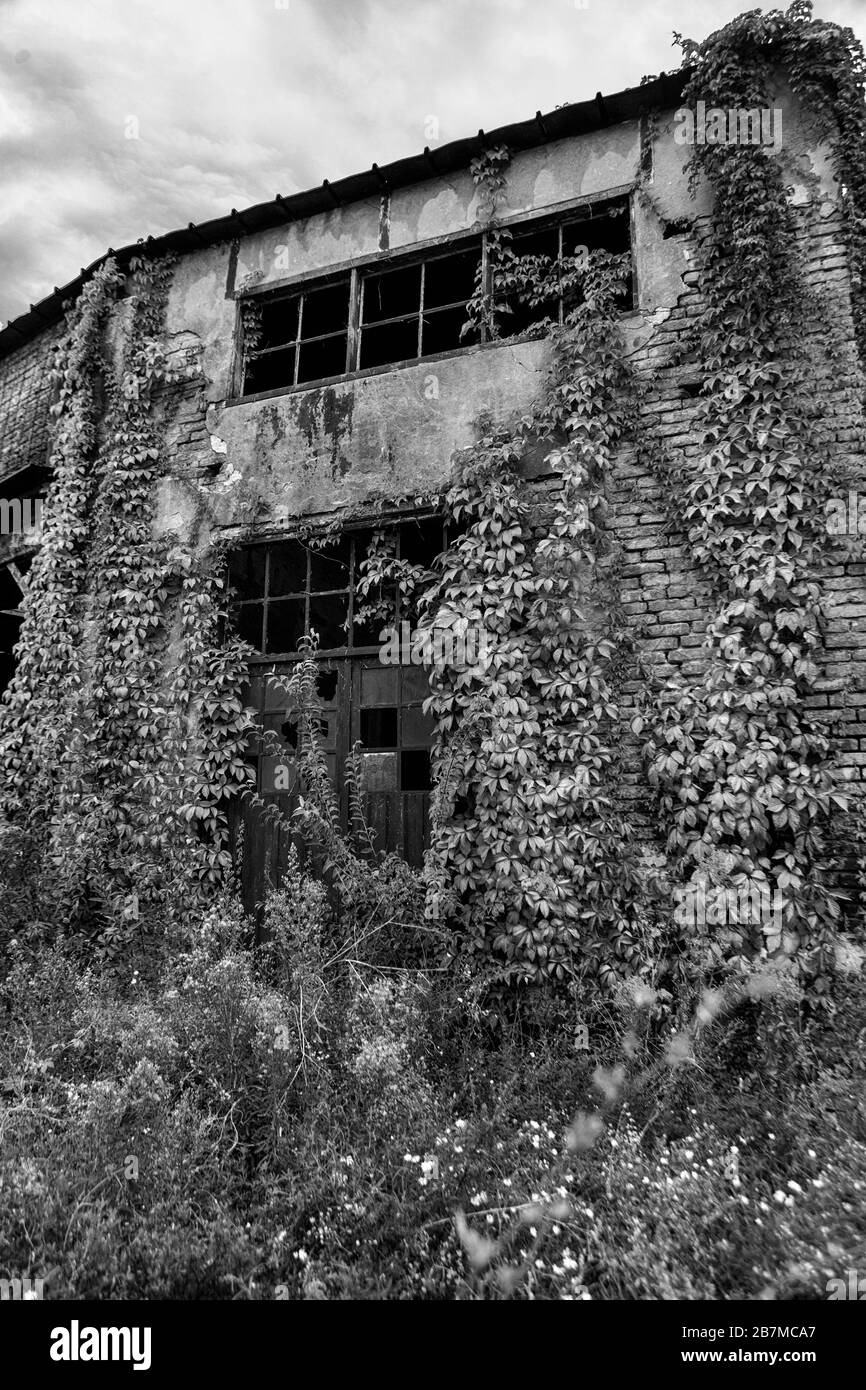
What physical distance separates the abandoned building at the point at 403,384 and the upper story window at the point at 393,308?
0.02 meters

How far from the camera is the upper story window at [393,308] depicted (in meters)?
5.89

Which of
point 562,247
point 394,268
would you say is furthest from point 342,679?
point 562,247

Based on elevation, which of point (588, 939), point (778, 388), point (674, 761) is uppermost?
point (778, 388)

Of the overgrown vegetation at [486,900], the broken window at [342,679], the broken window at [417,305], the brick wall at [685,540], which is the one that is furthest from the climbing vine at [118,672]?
the brick wall at [685,540]

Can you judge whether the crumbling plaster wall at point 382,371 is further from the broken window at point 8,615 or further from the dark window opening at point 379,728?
the broken window at point 8,615

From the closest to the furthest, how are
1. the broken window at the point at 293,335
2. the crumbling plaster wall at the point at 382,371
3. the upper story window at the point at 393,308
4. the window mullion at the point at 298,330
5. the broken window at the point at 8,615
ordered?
1. the crumbling plaster wall at the point at 382,371
2. the upper story window at the point at 393,308
3. the window mullion at the point at 298,330
4. the broken window at the point at 293,335
5. the broken window at the point at 8,615

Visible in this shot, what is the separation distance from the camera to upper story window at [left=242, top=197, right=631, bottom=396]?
19.3 feet

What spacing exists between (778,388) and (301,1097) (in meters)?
4.78

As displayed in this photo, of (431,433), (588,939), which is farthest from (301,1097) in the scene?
(431,433)

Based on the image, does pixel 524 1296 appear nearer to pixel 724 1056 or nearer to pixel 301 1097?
pixel 301 1097

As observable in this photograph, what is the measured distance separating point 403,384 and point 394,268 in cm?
123
